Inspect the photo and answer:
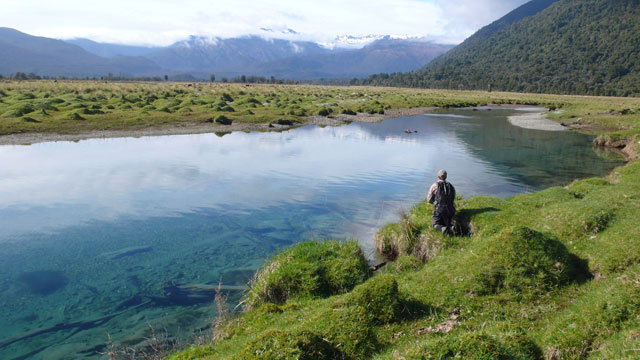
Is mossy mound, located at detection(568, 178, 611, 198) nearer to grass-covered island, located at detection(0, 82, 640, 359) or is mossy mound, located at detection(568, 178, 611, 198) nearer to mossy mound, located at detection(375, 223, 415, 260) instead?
grass-covered island, located at detection(0, 82, 640, 359)

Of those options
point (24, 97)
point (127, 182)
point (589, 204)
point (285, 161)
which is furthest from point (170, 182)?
point (24, 97)

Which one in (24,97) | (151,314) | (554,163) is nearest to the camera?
Result: (151,314)

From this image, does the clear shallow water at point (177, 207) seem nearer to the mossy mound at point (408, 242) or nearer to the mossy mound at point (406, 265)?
the mossy mound at point (408, 242)

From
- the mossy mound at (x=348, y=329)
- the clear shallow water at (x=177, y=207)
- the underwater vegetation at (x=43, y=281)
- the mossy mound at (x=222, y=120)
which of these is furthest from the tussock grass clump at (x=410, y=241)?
the mossy mound at (x=222, y=120)

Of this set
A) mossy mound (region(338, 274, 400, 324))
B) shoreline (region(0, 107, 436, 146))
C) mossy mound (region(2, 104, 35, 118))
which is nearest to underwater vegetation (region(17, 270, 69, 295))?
mossy mound (region(338, 274, 400, 324))

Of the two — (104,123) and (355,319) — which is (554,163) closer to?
(355,319)

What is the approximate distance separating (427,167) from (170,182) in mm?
22389

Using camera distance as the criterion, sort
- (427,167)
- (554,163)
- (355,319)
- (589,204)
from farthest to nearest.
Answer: (554,163)
(427,167)
(589,204)
(355,319)

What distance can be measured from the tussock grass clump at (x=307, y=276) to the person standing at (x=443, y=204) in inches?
148

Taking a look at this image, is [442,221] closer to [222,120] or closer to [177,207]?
[177,207]

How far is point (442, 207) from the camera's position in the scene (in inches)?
689

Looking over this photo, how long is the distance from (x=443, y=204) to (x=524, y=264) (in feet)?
16.2

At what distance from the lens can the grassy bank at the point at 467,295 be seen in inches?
357

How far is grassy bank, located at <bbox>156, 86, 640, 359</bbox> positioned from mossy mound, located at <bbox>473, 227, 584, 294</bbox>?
35 millimetres
